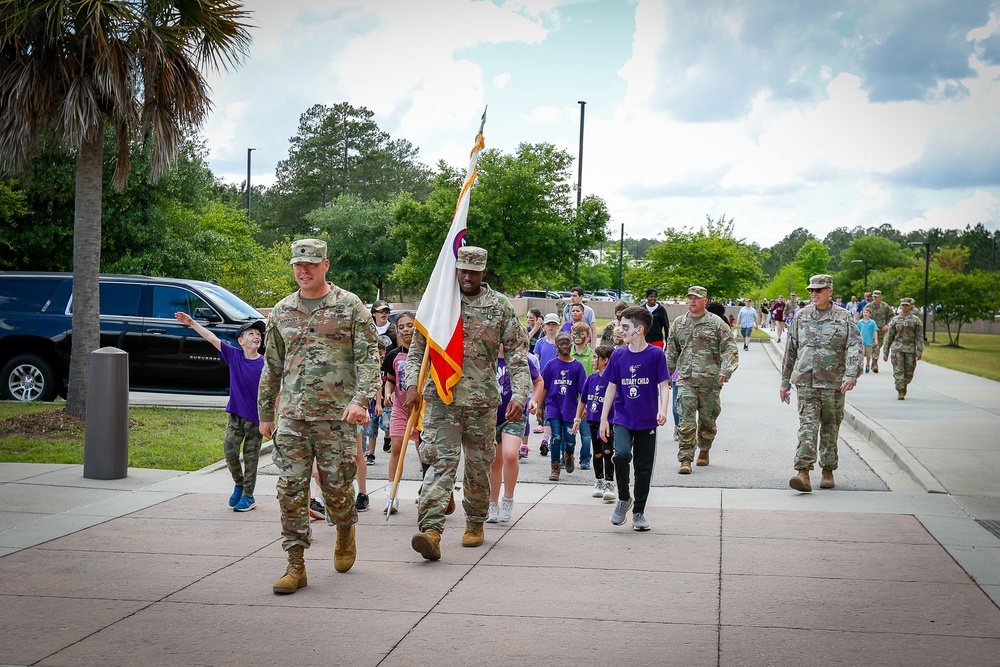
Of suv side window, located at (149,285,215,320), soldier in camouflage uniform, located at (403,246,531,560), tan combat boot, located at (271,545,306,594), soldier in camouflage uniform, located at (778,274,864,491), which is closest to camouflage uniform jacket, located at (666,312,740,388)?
soldier in camouflage uniform, located at (778,274,864,491)

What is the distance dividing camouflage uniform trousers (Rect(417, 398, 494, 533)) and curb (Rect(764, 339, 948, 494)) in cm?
486

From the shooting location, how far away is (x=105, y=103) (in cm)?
1316

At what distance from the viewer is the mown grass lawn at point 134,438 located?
11008 millimetres

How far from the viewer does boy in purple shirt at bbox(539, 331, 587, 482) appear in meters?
10.5

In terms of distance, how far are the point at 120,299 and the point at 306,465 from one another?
10173 millimetres

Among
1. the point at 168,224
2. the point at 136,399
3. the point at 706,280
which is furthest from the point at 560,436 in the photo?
the point at 706,280

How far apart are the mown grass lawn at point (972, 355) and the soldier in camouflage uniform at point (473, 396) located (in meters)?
21.0

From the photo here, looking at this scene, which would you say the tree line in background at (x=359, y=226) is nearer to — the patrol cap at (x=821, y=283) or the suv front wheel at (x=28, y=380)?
the suv front wheel at (x=28, y=380)

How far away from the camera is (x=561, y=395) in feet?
34.6

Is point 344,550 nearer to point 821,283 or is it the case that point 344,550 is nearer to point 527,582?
point 527,582

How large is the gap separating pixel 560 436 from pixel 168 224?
17205mm

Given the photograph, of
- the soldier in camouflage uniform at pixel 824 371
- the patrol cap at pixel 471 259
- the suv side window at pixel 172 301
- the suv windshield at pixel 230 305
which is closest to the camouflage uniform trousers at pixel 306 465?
the patrol cap at pixel 471 259

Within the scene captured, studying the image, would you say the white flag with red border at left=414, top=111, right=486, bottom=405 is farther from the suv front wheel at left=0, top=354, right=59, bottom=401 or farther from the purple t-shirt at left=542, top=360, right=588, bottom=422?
the suv front wheel at left=0, top=354, right=59, bottom=401

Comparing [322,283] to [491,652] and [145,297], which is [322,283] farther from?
[145,297]
